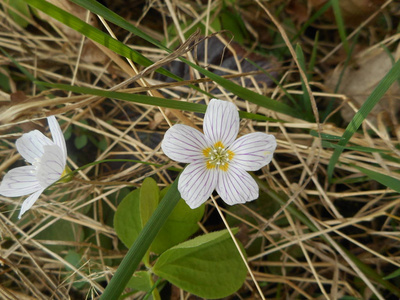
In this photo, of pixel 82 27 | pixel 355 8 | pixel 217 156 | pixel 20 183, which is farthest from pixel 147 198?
pixel 355 8

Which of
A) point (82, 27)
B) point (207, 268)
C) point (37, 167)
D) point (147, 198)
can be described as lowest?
point (207, 268)

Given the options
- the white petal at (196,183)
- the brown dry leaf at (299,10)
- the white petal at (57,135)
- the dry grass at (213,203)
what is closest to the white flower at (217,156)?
the white petal at (196,183)

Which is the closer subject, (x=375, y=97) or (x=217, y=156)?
(x=375, y=97)

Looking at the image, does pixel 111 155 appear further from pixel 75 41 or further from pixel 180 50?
pixel 180 50

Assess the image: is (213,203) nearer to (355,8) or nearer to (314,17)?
(314,17)

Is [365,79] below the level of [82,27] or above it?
below

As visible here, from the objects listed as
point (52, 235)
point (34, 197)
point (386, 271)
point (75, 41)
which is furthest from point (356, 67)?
point (52, 235)
